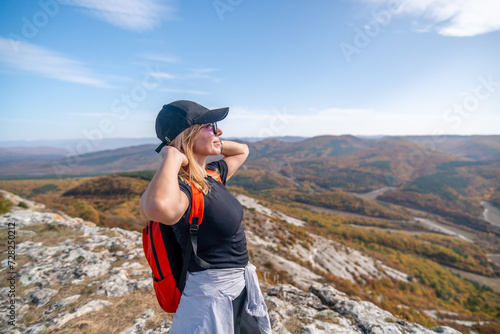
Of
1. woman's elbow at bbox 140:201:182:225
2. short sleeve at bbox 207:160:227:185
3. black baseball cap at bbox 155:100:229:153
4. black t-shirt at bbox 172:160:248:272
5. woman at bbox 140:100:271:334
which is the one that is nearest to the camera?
woman's elbow at bbox 140:201:182:225

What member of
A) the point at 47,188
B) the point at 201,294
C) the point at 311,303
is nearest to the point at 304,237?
the point at 311,303

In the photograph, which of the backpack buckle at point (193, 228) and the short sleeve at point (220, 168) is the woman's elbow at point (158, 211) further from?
the short sleeve at point (220, 168)

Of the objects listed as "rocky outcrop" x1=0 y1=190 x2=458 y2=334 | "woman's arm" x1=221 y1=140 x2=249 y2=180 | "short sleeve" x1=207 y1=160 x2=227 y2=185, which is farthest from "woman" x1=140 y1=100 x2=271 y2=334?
"rocky outcrop" x1=0 y1=190 x2=458 y2=334

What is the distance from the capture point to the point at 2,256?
212 inches

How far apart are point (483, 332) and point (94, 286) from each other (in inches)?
756

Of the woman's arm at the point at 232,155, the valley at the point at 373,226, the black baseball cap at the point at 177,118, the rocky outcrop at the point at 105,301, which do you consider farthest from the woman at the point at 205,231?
the valley at the point at 373,226

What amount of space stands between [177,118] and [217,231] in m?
0.92

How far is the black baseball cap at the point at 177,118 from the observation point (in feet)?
5.52

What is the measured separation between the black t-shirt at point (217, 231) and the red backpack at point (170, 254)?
5 cm

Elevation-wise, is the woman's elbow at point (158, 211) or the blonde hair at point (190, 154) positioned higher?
the blonde hair at point (190, 154)

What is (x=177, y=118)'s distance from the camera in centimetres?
168

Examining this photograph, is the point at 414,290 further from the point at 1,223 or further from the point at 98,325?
the point at 1,223

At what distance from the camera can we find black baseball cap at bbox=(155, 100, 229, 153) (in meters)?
1.68

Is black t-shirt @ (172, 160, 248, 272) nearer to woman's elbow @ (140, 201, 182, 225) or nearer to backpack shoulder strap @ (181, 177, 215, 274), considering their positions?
backpack shoulder strap @ (181, 177, 215, 274)
